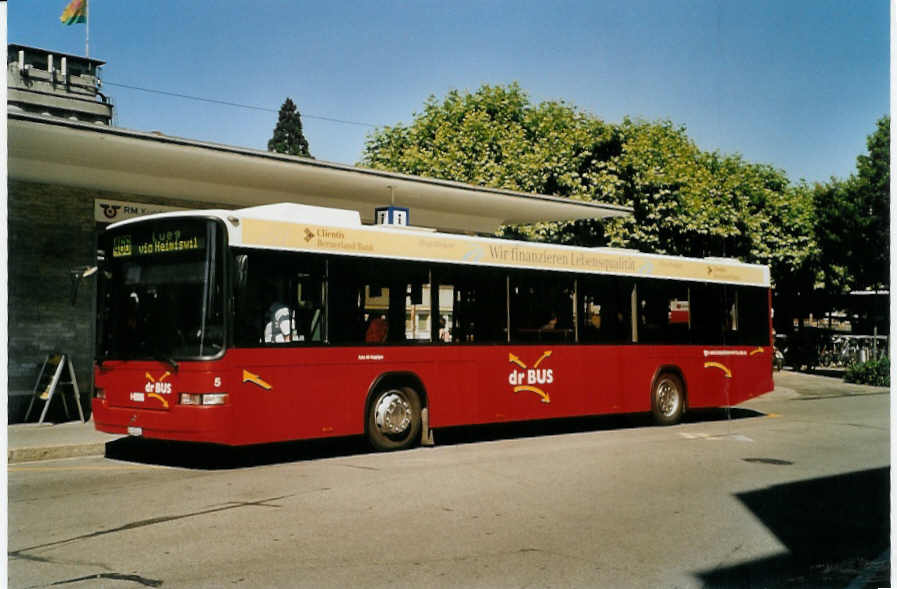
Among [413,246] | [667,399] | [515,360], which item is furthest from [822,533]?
[667,399]

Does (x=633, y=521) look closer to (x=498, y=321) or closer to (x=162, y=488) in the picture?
(x=162, y=488)

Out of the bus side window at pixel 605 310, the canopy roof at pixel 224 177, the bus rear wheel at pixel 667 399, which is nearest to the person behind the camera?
the canopy roof at pixel 224 177

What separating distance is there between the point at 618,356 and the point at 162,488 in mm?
8461

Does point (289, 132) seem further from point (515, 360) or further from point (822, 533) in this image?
point (822, 533)

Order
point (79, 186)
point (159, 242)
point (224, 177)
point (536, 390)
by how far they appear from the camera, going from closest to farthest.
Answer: point (159, 242), point (536, 390), point (79, 186), point (224, 177)

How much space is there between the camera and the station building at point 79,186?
14.4 metres

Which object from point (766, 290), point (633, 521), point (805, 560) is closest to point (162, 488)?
point (633, 521)

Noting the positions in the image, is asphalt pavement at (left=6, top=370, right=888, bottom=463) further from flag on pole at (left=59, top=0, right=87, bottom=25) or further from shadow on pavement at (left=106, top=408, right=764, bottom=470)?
flag on pole at (left=59, top=0, right=87, bottom=25)

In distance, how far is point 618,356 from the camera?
620 inches

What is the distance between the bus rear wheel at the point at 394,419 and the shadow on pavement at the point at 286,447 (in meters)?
0.32

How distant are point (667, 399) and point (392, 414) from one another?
20.1 ft

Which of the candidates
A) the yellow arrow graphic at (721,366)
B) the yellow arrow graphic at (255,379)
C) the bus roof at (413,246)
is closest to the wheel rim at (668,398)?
the yellow arrow graphic at (721,366)

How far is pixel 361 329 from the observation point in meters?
12.1

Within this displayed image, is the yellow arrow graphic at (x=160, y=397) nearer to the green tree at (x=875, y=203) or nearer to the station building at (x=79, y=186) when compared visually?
the station building at (x=79, y=186)
